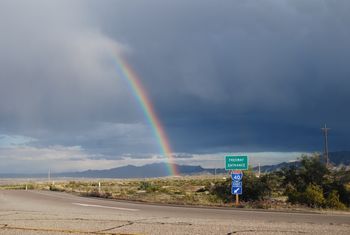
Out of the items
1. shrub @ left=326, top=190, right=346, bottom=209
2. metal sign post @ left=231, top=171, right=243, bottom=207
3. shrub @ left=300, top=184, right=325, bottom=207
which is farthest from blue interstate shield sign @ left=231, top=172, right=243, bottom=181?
shrub @ left=326, top=190, right=346, bottom=209

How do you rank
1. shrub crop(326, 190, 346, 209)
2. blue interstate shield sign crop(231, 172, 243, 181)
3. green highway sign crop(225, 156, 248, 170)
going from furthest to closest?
shrub crop(326, 190, 346, 209)
blue interstate shield sign crop(231, 172, 243, 181)
green highway sign crop(225, 156, 248, 170)

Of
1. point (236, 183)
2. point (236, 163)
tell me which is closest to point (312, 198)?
→ point (236, 183)

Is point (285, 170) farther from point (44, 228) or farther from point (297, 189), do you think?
point (44, 228)

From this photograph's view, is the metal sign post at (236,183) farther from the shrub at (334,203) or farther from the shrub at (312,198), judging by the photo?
the shrub at (334,203)

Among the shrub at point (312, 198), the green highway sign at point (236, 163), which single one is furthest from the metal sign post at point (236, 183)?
the shrub at point (312, 198)

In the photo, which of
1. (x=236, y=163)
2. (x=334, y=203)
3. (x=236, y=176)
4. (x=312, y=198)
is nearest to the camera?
(x=236, y=163)

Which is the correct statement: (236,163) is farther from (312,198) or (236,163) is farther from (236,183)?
(312,198)

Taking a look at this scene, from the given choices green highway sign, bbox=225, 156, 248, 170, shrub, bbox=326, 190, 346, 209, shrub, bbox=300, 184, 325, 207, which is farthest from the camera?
shrub, bbox=300, 184, 325, 207

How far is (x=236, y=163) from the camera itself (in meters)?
28.2

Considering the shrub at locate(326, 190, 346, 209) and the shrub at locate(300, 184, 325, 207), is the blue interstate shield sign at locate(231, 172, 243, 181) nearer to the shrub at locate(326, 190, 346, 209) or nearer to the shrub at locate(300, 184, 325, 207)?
the shrub at locate(300, 184, 325, 207)

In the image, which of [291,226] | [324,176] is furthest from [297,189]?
[291,226]

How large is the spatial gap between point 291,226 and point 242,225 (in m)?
1.61

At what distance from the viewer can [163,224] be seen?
1680cm

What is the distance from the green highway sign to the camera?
28.0 metres
